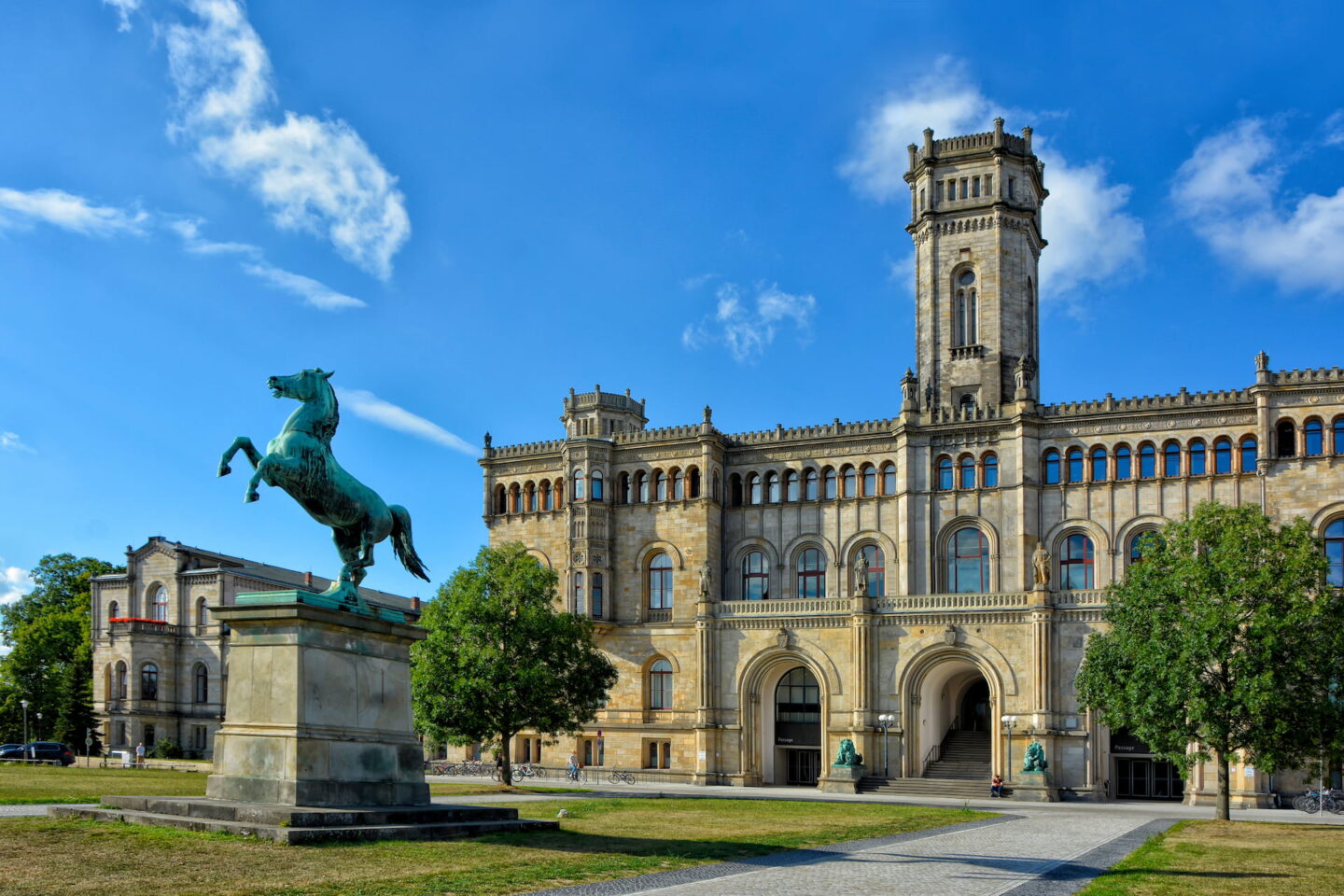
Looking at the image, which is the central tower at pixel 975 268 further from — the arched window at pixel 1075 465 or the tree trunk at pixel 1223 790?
the tree trunk at pixel 1223 790

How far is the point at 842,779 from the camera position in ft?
189

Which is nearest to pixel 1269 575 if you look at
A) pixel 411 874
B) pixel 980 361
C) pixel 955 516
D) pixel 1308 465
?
pixel 1308 465

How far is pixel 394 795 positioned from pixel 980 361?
166ft

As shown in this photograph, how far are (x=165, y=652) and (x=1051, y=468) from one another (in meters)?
56.2

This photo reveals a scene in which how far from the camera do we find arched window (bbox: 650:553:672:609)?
7019cm

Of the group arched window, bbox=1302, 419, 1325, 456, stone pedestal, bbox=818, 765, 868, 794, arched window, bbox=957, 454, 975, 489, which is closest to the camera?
stone pedestal, bbox=818, 765, 868, 794

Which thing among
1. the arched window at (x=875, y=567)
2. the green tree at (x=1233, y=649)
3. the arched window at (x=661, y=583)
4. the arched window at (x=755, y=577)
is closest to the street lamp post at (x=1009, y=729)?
the arched window at (x=875, y=567)

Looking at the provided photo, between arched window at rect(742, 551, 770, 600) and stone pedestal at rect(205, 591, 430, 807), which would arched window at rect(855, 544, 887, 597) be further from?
stone pedestal at rect(205, 591, 430, 807)

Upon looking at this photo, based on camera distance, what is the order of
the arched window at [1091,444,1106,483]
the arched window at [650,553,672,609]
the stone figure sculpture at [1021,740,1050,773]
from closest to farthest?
the stone figure sculpture at [1021,740,1050,773]
the arched window at [1091,444,1106,483]
the arched window at [650,553,672,609]

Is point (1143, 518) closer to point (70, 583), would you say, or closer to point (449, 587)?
point (449, 587)

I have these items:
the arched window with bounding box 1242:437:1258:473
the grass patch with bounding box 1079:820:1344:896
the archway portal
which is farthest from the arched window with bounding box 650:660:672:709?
the grass patch with bounding box 1079:820:1344:896

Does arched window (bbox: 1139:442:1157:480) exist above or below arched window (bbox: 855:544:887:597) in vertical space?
above

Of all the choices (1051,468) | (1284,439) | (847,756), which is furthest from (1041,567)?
(1284,439)

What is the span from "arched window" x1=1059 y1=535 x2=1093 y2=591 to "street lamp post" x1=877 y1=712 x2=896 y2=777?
1088 cm
